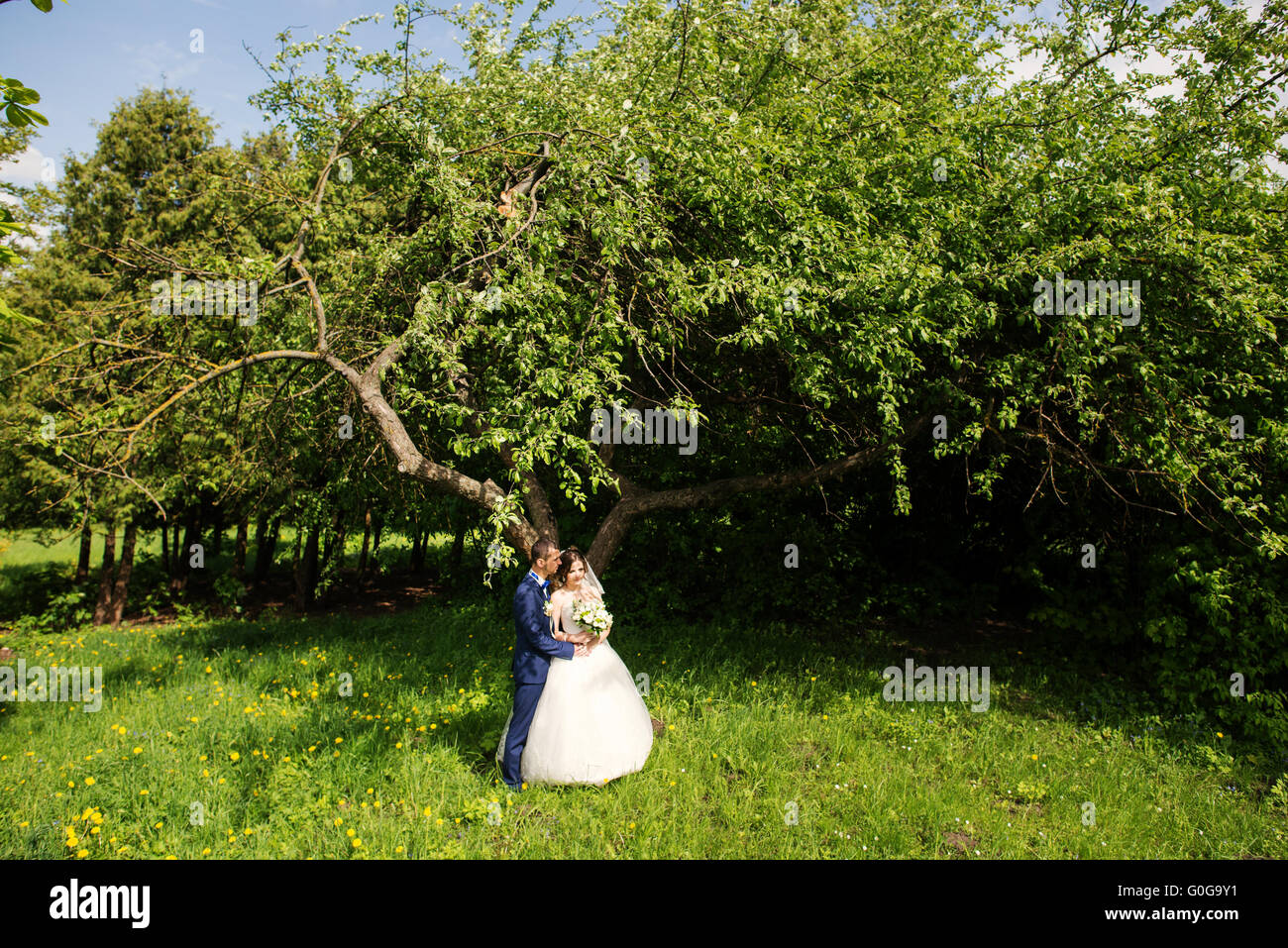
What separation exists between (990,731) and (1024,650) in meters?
3.42

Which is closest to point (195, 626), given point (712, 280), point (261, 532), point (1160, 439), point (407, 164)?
point (261, 532)

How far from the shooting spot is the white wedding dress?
17.8 feet

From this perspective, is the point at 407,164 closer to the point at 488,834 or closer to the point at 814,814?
the point at 488,834

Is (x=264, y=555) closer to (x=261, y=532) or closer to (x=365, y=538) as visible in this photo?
(x=261, y=532)

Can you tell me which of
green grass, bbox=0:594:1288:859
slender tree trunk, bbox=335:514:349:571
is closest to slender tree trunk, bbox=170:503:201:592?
slender tree trunk, bbox=335:514:349:571

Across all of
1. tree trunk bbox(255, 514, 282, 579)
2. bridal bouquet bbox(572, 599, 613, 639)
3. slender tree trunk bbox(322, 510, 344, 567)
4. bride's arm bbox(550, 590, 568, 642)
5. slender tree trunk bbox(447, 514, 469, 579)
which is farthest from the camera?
tree trunk bbox(255, 514, 282, 579)

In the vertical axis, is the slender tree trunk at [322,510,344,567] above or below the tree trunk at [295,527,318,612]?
above

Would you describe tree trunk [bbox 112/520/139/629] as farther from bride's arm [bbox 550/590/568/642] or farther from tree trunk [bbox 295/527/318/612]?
bride's arm [bbox 550/590/568/642]

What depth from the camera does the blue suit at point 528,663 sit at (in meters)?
5.56

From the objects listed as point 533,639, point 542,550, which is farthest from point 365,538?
point 533,639

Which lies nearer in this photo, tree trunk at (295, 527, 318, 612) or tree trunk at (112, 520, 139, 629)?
tree trunk at (112, 520, 139, 629)

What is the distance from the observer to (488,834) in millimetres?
4957

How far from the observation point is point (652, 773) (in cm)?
574

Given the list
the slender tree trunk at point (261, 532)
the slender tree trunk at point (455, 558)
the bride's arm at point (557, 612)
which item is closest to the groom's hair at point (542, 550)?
the bride's arm at point (557, 612)
